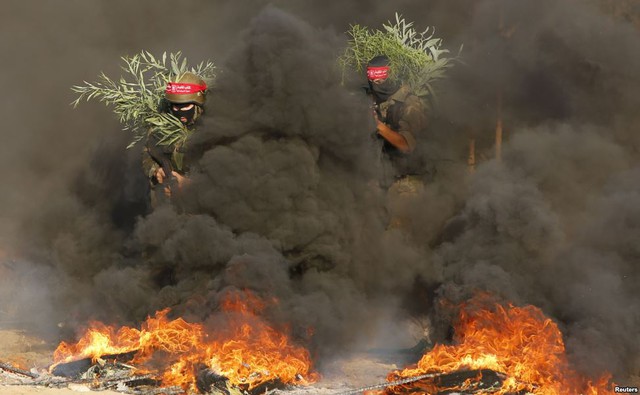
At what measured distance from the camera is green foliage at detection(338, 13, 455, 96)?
13.0m

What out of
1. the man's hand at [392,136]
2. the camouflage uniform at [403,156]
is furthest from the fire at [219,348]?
the man's hand at [392,136]

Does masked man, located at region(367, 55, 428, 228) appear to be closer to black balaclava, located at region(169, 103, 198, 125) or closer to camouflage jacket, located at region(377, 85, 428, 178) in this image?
camouflage jacket, located at region(377, 85, 428, 178)

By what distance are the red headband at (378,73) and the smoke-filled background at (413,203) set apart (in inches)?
15.7

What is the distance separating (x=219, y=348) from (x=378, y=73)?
16.2 ft

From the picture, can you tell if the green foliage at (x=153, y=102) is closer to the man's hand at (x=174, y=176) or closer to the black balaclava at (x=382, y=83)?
the man's hand at (x=174, y=176)

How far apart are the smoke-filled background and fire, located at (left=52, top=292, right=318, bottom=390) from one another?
0.26 metres

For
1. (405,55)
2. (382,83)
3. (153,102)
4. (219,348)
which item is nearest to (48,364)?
(219,348)

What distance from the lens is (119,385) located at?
9.39 meters

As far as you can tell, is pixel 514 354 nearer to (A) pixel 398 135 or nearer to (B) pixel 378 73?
(A) pixel 398 135

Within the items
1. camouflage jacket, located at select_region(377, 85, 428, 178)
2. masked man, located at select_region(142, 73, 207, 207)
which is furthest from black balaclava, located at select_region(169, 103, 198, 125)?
camouflage jacket, located at select_region(377, 85, 428, 178)

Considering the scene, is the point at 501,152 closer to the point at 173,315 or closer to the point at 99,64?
the point at 173,315

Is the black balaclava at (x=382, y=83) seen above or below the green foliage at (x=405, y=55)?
below

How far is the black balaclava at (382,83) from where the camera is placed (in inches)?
494

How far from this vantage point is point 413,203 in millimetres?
12312
